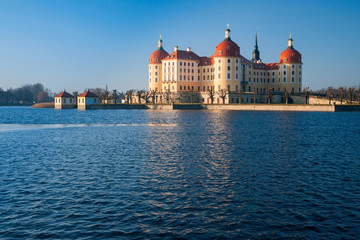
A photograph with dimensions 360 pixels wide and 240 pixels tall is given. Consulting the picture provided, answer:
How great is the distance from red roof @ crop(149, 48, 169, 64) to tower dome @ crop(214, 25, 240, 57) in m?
26.9

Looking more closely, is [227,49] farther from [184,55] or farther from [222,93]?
[222,93]

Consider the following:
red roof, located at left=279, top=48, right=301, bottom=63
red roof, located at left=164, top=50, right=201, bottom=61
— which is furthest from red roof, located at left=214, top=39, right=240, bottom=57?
red roof, located at left=279, top=48, right=301, bottom=63

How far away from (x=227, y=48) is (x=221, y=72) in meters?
10.0

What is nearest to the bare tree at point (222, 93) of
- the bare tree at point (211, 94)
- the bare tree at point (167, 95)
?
the bare tree at point (211, 94)

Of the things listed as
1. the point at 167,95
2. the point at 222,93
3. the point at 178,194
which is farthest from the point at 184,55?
the point at 178,194

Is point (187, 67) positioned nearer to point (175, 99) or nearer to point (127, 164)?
point (175, 99)

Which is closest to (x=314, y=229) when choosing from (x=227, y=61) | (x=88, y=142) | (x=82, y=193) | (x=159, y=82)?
(x=82, y=193)

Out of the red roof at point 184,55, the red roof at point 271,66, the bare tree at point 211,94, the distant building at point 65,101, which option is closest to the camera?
the bare tree at point 211,94

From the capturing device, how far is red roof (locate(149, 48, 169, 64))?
158000mm

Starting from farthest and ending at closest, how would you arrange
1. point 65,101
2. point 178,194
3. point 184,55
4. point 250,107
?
1. point 184,55
2. point 65,101
3. point 250,107
4. point 178,194

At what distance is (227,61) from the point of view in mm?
142750

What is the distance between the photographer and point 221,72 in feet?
470

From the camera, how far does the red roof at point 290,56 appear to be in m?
154

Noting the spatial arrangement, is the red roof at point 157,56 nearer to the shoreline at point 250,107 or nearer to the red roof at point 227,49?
the shoreline at point 250,107
